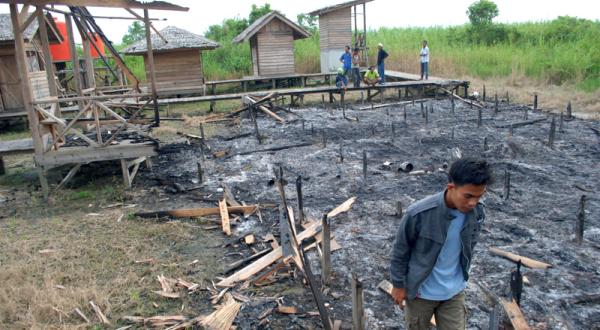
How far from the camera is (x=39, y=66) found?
16891mm

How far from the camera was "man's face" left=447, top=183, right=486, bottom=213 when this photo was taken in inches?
109

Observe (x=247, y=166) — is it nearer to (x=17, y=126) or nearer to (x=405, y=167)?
(x=405, y=167)

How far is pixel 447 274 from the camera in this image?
3.12m

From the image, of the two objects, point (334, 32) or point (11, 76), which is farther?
point (334, 32)

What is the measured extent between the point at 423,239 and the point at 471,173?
549mm

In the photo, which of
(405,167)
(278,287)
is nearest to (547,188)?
(405,167)

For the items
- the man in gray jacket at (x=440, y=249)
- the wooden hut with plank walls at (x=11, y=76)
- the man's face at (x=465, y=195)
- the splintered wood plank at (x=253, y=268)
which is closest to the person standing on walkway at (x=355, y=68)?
the wooden hut with plank walls at (x=11, y=76)

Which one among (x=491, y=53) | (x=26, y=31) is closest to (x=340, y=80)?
(x=491, y=53)

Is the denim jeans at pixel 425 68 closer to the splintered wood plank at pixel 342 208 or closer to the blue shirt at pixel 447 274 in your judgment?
the splintered wood plank at pixel 342 208

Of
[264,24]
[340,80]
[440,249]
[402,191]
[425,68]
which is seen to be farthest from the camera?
[264,24]

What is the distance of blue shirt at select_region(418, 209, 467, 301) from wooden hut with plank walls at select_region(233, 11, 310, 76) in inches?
800

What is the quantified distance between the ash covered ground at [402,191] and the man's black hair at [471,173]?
1.87m

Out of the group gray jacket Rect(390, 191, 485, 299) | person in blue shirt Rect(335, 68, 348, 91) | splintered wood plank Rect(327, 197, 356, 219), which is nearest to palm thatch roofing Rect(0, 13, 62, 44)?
person in blue shirt Rect(335, 68, 348, 91)

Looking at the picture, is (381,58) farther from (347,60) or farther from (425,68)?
(425,68)
